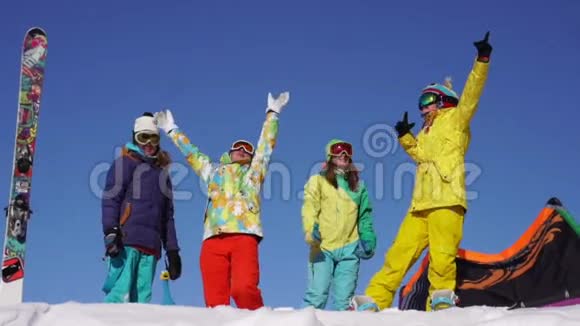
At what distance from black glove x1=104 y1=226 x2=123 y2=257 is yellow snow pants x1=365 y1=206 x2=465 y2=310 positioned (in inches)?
98.5

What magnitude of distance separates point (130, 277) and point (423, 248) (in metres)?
2.92

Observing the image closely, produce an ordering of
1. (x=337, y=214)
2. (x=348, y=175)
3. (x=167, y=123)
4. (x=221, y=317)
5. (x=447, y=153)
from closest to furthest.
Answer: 1. (x=221, y=317)
2. (x=447, y=153)
3. (x=167, y=123)
4. (x=337, y=214)
5. (x=348, y=175)

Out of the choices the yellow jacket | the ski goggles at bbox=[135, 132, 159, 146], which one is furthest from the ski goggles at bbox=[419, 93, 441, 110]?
the ski goggles at bbox=[135, 132, 159, 146]

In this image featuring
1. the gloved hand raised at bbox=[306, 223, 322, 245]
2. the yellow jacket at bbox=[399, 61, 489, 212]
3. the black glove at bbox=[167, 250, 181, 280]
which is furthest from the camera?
the gloved hand raised at bbox=[306, 223, 322, 245]

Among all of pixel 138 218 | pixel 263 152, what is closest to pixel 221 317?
pixel 138 218

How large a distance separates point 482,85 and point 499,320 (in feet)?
11.7

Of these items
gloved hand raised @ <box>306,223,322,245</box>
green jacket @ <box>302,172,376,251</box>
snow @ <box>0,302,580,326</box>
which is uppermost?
green jacket @ <box>302,172,376,251</box>

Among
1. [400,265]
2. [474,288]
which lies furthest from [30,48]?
[474,288]

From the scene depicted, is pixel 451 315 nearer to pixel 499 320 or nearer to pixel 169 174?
pixel 499 320

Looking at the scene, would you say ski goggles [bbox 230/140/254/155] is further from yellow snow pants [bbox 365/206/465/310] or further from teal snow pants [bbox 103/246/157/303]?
yellow snow pants [bbox 365/206/465/310]

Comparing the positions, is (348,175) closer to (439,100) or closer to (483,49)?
(439,100)

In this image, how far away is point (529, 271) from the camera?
28.8 ft

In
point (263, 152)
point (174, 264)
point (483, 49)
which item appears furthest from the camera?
point (263, 152)

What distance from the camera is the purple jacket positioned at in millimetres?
7636
